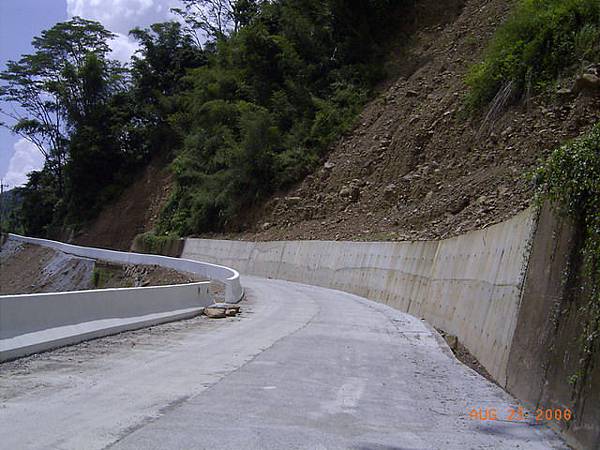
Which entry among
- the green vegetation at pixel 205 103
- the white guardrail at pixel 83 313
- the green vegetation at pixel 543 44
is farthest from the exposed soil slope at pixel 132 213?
the white guardrail at pixel 83 313

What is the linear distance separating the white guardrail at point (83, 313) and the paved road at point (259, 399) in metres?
0.98

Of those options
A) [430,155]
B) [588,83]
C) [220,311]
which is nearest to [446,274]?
[220,311]

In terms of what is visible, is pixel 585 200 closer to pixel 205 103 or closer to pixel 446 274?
pixel 446 274

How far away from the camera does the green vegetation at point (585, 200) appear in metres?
6.57

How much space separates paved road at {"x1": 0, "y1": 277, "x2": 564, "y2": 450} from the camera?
6074 millimetres

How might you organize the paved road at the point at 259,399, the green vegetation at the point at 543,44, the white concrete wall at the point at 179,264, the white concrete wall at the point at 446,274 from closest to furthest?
1. the paved road at the point at 259,399
2. the white concrete wall at the point at 446,274
3. the white concrete wall at the point at 179,264
4. the green vegetation at the point at 543,44

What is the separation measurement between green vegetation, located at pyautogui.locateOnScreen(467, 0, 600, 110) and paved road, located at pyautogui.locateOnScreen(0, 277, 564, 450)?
16.4m

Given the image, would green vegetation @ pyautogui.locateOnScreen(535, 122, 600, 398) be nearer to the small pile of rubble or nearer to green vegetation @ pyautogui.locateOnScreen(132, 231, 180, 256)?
the small pile of rubble

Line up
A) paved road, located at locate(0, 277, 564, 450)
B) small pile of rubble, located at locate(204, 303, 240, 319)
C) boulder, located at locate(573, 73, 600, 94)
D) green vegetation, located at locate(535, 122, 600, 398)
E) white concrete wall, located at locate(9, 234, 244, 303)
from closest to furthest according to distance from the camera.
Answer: paved road, located at locate(0, 277, 564, 450)
green vegetation, located at locate(535, 122, 600, 398)
small pile of rubble, located at locate(204, 303, 240, 319)
white concrete wall, located at locate(9, 234, 244, 303)
boulder, located at locate(573, 73, 600, 94)

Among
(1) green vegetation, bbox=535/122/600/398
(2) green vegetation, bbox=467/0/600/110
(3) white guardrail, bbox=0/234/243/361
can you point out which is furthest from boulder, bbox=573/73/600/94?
(1) green vegetation, bbox=535/122/600/398

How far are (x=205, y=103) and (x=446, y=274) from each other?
43.7 meters

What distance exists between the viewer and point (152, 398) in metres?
7.47

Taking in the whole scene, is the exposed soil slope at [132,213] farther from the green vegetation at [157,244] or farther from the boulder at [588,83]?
the boulder at [588,83]

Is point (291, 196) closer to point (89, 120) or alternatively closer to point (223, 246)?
point (223, 246)
